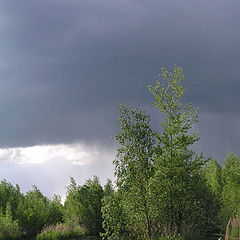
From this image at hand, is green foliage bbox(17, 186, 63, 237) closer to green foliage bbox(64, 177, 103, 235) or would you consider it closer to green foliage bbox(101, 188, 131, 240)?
green foliage bbox(64, 177, 103, 235)

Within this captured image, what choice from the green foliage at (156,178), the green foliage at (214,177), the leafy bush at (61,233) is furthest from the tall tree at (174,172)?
the green foliage at (214,177)

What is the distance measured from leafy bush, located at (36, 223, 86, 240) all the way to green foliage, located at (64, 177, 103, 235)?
2069 mm

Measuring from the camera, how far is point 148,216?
17.9 metres

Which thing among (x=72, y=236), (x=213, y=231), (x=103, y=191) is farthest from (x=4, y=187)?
(x=213, y=231)

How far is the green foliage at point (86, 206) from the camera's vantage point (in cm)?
3875

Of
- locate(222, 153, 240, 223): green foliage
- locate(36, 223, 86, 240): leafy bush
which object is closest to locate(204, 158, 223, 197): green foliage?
Result: locate(222, 153, 240, 223): green foliage

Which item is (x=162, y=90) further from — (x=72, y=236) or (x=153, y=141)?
(x=72, y=236)

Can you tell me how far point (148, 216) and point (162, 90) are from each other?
23.0ft

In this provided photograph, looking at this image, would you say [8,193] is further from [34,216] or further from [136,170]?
[136,170]

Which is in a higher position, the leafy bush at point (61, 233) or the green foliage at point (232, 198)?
the green foliage at point (232, 198)

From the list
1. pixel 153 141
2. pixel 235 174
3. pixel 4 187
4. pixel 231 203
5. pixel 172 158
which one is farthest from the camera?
pixel 4 187

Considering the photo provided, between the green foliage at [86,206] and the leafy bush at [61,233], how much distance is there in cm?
207

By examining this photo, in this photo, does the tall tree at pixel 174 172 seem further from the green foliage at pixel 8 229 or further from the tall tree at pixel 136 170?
the green foliage at pixel 8 229

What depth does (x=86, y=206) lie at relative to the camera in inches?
1574
